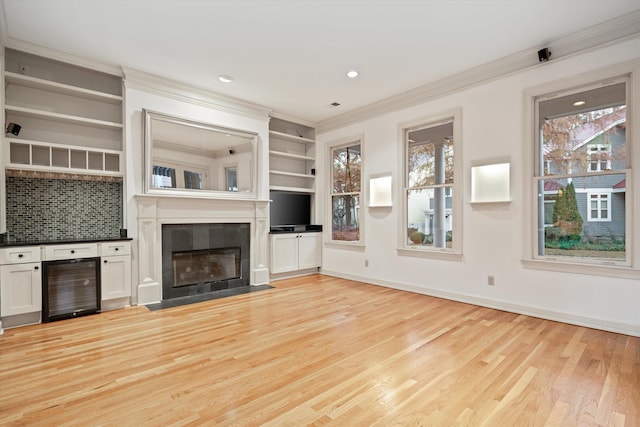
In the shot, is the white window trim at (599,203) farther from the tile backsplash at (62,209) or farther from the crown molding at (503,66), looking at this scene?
the tile backsplash at (62,209)

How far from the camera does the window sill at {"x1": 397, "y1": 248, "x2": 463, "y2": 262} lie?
436 cm

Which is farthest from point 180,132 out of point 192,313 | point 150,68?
point 192,313

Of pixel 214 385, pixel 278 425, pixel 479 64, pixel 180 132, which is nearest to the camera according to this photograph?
pixel 278 425

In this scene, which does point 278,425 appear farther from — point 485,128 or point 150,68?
point 150,68

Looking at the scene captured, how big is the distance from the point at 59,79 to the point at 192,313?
10.6ft

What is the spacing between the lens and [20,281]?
3285 mm

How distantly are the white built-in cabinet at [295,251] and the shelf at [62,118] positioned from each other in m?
2.83

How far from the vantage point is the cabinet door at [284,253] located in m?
5.62

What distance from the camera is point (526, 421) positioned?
179 cm

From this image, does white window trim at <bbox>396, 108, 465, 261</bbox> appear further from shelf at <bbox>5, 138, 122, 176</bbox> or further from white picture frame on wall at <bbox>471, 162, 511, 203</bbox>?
shelf at <bbox>5, 138, 122, 176</bbox>

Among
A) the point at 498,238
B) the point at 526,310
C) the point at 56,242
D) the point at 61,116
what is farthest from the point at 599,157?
the point at 61,116

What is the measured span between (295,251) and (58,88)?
13.1 feet

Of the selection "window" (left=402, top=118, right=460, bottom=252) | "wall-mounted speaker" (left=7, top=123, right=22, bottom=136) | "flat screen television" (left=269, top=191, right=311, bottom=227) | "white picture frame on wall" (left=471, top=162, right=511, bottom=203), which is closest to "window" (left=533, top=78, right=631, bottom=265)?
"white picture frame on wall" (left=471, top=162, right=511, bottom=203)

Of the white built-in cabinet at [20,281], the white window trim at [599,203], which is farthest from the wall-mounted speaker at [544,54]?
the white built-in cabinet at [20,281]
